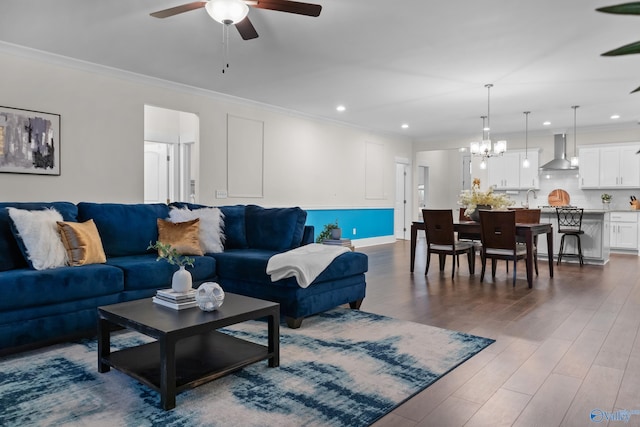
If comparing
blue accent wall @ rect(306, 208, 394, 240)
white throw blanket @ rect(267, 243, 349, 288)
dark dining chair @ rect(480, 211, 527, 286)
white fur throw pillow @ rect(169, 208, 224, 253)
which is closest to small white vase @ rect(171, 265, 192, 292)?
white throw blanket @ rect(267, 243, 349, 288)

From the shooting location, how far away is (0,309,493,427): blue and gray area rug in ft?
6.57

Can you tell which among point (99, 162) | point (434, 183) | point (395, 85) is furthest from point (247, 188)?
point (434, 183)

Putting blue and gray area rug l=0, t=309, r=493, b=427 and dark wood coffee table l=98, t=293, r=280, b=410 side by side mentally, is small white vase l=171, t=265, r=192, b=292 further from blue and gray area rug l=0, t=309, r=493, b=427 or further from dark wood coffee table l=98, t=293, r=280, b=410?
blue and gray area rug l=0, t=309, r=493, b=427

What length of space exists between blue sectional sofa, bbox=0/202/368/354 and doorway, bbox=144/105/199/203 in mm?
3219

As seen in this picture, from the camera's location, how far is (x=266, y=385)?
2.35 m

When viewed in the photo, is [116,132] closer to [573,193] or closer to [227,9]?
[227,9]

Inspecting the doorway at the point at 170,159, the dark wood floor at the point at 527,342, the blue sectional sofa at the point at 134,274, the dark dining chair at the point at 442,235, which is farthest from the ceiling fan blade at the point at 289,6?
the doorway at the point at 170,159

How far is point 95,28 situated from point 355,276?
130 inches

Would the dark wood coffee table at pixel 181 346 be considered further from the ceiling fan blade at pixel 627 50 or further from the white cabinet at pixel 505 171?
the white cabinet at pixel 505 171

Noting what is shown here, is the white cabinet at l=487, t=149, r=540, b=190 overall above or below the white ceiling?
below

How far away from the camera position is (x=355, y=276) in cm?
392

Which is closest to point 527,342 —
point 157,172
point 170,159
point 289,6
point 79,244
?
point 289,6

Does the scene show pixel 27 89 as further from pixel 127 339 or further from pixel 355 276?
pixel 355 276

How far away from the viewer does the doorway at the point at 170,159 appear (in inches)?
291
